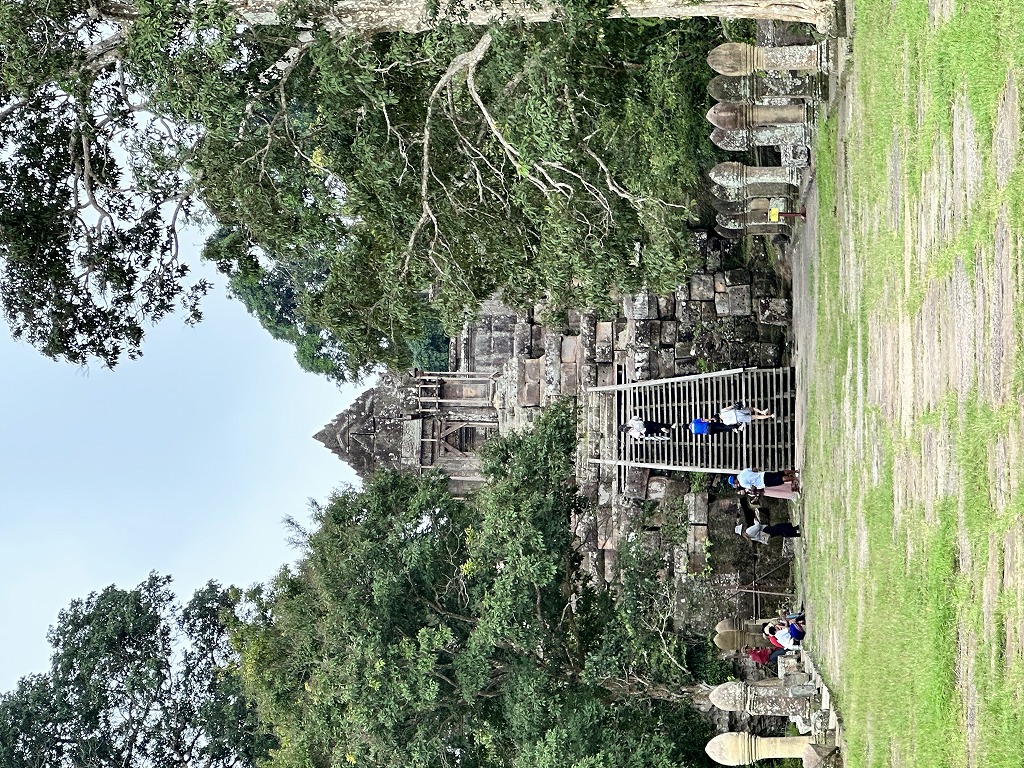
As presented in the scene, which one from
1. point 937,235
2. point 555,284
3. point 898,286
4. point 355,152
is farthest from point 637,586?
point 937,235

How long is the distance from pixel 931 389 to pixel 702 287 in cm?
1453

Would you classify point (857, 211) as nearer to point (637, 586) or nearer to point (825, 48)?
point (825, 48)

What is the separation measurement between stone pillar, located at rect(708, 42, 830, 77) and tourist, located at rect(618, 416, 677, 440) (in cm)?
799

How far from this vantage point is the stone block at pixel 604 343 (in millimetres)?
23141

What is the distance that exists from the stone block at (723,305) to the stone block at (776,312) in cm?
121

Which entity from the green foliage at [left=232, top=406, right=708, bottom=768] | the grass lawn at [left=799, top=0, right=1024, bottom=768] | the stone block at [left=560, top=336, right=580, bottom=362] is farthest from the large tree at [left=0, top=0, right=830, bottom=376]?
the stone block at [left=560, top=336, right=580, bottom=362]

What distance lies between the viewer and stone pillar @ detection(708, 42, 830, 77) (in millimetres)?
11961

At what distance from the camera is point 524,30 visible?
1128cm

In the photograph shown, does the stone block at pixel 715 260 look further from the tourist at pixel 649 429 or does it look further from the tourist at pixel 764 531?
the tourist at pixel 764 531

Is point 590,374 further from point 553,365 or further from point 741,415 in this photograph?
point 741,415

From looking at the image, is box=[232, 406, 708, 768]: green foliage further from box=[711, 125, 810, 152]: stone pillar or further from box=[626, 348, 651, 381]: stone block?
box=[711, 125, 810, 152]: stone pillar

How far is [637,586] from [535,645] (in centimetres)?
207

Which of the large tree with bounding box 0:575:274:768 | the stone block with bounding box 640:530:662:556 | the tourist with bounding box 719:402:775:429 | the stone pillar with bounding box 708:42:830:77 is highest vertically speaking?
the stone pillar with bounding box 708:42:830:77

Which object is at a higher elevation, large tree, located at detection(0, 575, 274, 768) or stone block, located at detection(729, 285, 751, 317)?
stone block, located at detection(729, 285, 751, 317)
